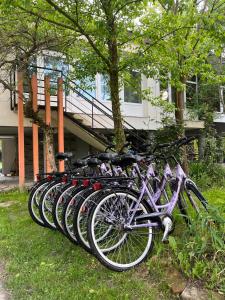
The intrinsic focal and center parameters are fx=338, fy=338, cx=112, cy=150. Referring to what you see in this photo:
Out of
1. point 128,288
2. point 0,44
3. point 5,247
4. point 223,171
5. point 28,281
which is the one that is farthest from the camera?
point 223,171

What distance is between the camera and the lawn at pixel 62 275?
9.69ft

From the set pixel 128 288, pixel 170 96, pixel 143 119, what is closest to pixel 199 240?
pixel 128 288

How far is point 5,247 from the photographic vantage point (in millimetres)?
4473

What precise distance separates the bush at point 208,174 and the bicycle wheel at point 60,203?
201 inches

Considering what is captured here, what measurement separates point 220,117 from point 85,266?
48.5 ft

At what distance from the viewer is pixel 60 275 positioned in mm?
3395

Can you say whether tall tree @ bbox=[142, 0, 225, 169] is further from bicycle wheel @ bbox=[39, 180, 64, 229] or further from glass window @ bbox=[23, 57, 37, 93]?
glass window @ bbox=[23, 57, 37, 93]

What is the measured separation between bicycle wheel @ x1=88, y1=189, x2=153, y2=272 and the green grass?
154 millimetres

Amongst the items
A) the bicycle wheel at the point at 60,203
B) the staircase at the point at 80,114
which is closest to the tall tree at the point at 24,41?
the staircase at the point at 80,114

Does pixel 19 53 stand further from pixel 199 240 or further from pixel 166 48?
pixel 199 240

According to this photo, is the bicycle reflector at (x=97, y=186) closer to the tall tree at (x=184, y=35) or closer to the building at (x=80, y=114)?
the tall tree at (x=184, y=35)

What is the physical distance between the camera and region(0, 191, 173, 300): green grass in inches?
116

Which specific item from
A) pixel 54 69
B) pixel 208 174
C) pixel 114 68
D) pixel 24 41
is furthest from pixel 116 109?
pixel 208 174

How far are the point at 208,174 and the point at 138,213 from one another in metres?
6.37
